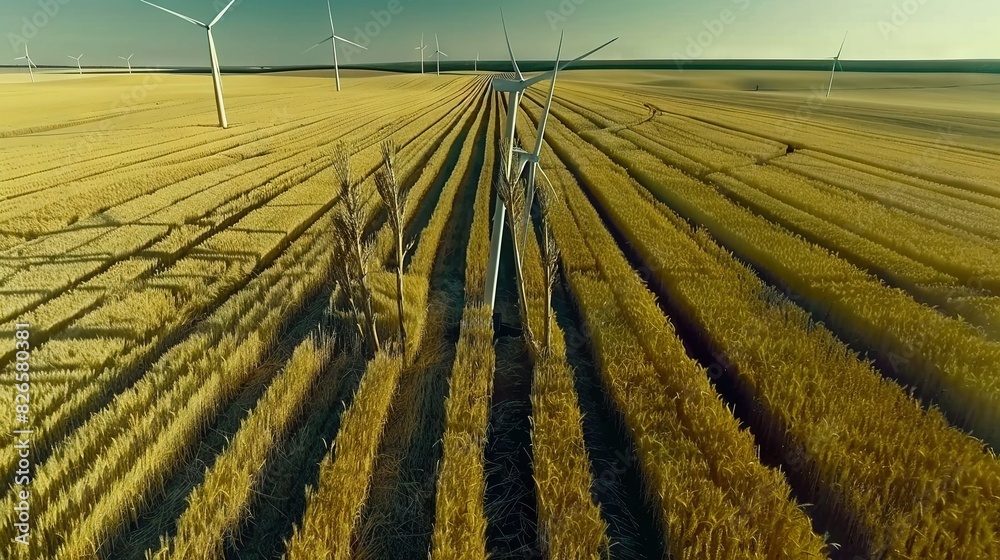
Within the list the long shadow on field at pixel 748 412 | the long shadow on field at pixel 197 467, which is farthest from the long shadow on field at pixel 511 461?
the long shadow on field at pixel 197 467

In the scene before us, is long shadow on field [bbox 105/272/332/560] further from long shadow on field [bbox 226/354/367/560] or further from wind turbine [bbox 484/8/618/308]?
wind turbine [bbox 484/8/618/308]

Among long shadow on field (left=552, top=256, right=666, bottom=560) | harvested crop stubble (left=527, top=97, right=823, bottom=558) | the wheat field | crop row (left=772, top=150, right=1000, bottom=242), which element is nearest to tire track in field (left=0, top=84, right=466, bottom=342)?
the wheat field

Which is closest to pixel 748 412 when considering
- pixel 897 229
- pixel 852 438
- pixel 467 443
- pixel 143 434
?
pixel 852 438

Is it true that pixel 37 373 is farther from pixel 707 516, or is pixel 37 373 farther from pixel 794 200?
pixel 794 200

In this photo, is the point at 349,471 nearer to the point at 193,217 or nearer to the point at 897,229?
the point at 193,217

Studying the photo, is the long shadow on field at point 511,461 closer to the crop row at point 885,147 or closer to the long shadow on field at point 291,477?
the long shadow on field at point 291,477
